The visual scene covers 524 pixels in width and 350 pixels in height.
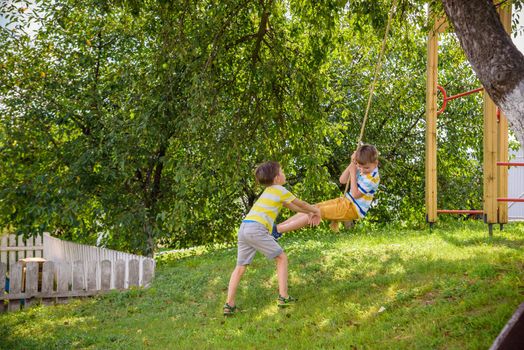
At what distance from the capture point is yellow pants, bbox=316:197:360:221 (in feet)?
21.2

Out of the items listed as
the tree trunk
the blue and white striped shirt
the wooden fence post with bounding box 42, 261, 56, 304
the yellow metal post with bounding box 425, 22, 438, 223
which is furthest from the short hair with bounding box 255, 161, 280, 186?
the wooden fence post with bounding box 42, 261, 56, 304

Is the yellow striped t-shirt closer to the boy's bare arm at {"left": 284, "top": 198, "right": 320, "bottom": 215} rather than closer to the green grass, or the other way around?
the boy's bare arm at {"left": 284, "top": 198, "right": 320, "bottom": 215}

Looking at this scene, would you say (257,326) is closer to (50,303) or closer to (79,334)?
(79,334)

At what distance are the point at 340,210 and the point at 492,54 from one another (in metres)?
2.29

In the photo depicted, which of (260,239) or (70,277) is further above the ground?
(260,239)

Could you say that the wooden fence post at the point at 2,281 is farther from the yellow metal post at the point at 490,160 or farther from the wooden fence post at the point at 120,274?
the yellow metal post at the point at 490,160

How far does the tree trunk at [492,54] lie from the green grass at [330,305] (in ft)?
5.51

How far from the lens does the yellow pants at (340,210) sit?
6.46 meters

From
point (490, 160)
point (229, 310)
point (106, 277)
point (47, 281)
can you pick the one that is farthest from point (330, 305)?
point (47, 281)

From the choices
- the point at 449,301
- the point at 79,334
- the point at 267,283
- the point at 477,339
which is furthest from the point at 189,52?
the point at 477,339

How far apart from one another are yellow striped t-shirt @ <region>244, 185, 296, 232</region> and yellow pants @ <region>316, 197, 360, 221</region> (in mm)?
391

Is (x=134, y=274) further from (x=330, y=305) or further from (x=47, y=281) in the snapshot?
(x=330, y=305)

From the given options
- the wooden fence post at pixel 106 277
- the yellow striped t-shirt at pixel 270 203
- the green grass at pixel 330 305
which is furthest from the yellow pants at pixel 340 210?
the wooden fence post at pixel 106 277

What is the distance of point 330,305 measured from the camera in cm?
651
